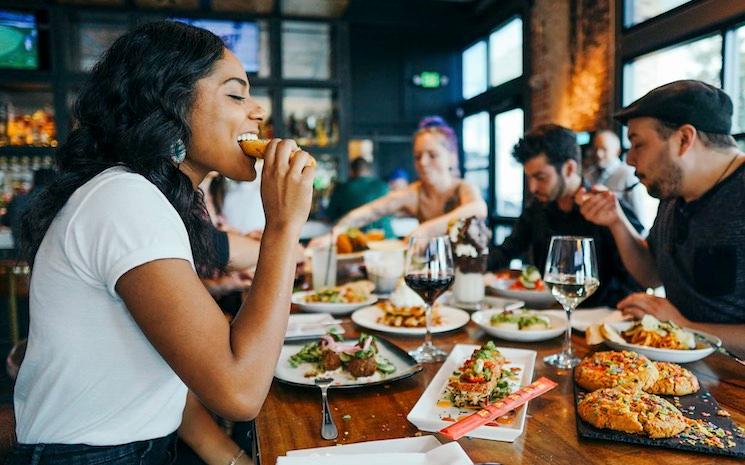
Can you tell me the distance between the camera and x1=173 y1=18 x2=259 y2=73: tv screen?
5500mm

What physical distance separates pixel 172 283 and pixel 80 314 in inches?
9.3

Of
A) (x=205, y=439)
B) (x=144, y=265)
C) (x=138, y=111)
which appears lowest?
(x=205, y=439)

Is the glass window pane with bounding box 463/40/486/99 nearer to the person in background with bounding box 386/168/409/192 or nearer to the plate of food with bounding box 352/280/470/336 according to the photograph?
the person in background with bounding box 386/168/409/192

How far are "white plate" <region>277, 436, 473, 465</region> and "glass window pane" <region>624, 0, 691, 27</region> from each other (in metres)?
4.69

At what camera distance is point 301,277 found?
7.68ft

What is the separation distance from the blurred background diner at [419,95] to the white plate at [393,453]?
4.77 ft

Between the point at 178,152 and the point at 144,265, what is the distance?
12.8 inches

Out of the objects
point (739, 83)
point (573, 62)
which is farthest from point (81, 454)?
point (573, 62)

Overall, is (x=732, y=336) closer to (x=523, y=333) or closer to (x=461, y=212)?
(x=523, y=333)

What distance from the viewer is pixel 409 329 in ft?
4.70

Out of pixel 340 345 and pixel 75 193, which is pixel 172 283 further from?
pixel 340 345

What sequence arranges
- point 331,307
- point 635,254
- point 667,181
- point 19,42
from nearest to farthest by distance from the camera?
1. point 331,307
2. point 667,181
3. point 635,254
4. point 19,42

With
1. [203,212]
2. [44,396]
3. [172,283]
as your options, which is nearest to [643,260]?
[203,212]

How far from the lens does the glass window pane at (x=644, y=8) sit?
4.34m
